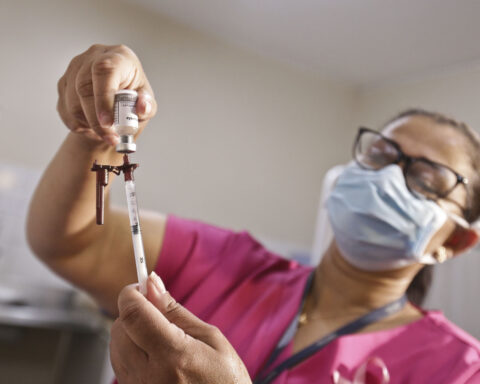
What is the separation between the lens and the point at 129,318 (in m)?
0.25

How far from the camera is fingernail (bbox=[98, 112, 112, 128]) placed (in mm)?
279

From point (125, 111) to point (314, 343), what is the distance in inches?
14.3

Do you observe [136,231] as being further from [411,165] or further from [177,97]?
[411,165]

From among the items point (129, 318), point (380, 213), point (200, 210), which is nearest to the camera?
point (129, 318)

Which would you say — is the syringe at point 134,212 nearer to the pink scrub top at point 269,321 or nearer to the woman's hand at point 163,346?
the woman's hand at point 163,346

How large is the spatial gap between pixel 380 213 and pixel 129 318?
0.43 metres

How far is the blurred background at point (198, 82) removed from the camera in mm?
313

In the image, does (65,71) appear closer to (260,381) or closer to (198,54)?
(198,54)

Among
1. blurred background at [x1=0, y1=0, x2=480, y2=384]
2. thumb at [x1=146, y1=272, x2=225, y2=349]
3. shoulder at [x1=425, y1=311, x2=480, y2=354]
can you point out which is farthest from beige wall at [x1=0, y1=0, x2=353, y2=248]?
shoulder at [x1=425, y1=311, x2=480, y2=354]

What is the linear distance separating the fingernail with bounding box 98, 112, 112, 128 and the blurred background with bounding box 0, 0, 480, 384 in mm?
59

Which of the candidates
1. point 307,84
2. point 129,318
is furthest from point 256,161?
point 129,318

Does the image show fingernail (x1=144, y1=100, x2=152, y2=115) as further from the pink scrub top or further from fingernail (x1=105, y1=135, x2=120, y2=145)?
the pink scrub top

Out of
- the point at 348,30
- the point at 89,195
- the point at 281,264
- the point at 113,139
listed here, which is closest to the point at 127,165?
the point at 113,139

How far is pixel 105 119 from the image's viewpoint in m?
0.28
